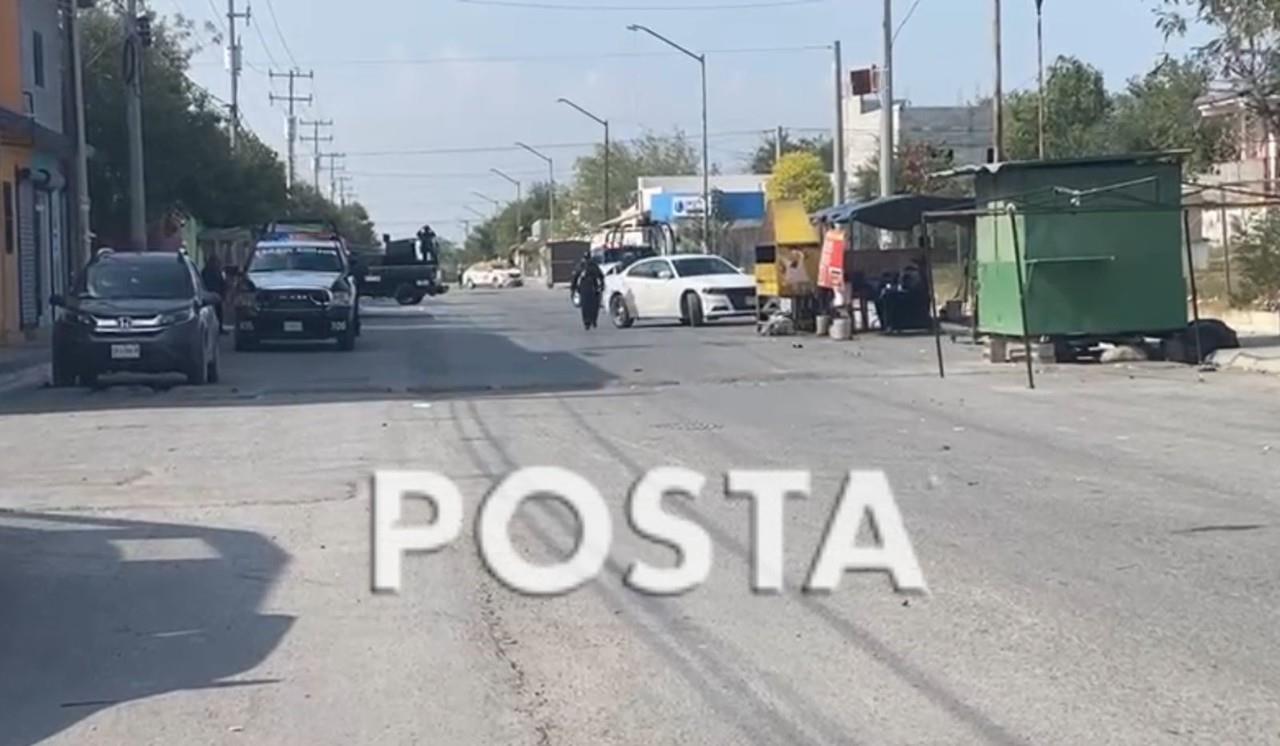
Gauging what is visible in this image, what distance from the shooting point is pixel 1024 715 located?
783cm

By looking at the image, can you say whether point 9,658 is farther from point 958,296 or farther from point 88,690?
point 958,296

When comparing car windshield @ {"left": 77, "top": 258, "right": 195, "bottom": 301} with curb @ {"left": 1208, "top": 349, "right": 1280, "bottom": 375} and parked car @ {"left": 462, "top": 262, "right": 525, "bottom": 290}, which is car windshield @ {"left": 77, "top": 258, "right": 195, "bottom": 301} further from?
parked car @ {"left": 462, "top": 262, "right": 525, "bottom": 290}

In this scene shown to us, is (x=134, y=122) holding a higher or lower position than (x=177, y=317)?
higher

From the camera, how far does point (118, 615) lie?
34.0 feet

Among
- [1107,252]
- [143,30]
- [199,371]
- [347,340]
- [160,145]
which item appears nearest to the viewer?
[199,371]

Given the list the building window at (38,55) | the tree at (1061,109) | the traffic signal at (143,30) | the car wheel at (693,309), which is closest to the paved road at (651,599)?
the car wheel at (693,309)

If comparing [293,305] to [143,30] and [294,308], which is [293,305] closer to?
[294,308]

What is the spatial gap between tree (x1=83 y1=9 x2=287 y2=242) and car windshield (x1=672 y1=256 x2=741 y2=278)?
14677 mm

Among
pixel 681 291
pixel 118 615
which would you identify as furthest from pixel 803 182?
pixel 118 615

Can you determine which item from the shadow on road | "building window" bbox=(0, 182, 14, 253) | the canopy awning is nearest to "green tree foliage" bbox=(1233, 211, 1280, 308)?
the canopy awning

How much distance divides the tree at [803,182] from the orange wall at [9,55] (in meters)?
42.0

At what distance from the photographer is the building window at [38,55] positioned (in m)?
42.7

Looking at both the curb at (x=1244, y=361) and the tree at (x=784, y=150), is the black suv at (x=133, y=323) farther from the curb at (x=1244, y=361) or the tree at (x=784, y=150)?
the tree at (x=784, y=150)

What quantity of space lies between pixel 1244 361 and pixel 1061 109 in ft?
186
